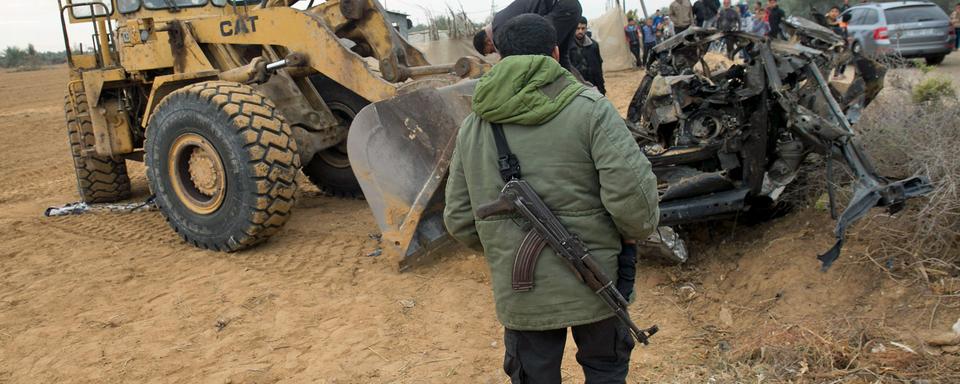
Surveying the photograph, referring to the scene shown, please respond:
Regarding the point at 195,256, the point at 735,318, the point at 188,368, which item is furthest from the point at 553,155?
the point at 195,256

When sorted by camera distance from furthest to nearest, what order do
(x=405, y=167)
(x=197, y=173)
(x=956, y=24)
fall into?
(x=956, y=24)
(x=197, y=173)
(x=405, y=167)

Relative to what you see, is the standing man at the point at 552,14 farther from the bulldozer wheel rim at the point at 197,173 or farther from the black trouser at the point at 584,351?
the black trouser at the point at 584,351

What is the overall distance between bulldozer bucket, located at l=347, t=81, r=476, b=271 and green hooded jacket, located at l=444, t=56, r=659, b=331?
7.82 ft

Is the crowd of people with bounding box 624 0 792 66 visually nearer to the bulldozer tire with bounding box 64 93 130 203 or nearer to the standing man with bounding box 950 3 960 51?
the standing man with bounding box 950 3 960 51

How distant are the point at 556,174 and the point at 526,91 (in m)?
0.29

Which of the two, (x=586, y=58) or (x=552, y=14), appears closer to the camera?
(x=552, y=14)

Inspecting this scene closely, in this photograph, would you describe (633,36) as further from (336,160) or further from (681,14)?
(336,160)

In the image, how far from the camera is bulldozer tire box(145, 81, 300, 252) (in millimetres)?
5387

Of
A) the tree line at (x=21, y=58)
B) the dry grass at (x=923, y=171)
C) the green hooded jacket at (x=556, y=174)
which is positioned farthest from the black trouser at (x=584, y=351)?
Result: the tree line at (x=21, y=58)

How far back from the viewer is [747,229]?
5.20 m

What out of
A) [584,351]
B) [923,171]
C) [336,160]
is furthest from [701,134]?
[336,160]

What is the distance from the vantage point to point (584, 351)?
263cm

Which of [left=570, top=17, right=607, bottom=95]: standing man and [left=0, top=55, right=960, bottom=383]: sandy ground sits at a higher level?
[left=570, top=17, right=607, bottom=95]: standing man

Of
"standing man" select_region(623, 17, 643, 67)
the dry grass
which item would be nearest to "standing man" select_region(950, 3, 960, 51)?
"standing man" select_region(623, 17, 643, 67)
